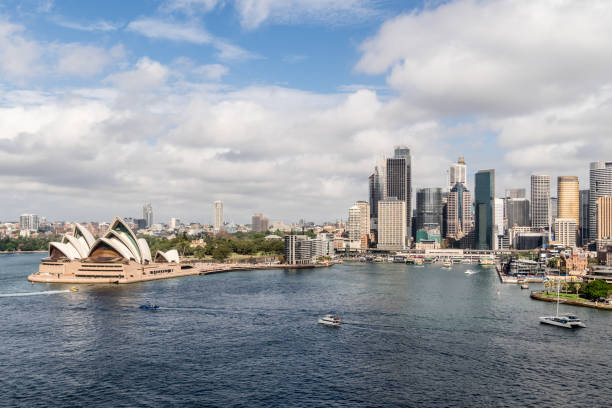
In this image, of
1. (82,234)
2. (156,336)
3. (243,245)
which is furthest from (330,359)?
(243,245)

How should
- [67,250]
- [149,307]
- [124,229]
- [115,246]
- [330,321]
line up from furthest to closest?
[124,229] < [67,250] < [115,246] < [149,307] < [330,321]

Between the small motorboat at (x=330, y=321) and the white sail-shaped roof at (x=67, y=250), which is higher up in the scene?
the white sail-shaped roof at (x=67, y=250)

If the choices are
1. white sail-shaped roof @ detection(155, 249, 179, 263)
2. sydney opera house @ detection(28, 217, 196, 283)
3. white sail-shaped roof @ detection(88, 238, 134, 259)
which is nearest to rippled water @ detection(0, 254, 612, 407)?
sydney opera house @ detection(28, 217, 196, 283)

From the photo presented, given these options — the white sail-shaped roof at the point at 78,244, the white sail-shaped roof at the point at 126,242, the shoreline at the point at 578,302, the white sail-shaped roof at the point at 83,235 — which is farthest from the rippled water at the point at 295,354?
the white sail-shaped roof at the point at 83,235

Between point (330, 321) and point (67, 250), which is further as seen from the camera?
point (67, 250)

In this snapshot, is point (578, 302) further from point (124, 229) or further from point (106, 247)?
point (124, 229)

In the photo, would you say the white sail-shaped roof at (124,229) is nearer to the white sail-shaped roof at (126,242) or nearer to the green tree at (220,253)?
the white sail-shaped roof at (126,242)

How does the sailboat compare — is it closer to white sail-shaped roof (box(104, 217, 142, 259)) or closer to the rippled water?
the rippled water

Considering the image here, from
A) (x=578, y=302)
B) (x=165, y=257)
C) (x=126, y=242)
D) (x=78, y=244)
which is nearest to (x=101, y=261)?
(x=126, y=242)
